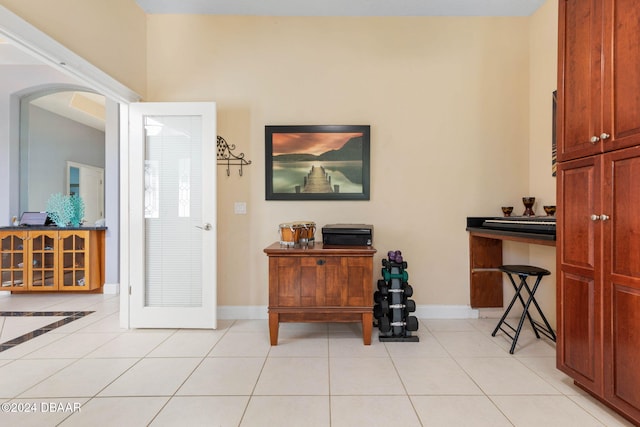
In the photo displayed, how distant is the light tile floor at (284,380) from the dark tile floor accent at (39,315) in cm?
10

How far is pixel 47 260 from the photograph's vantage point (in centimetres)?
398

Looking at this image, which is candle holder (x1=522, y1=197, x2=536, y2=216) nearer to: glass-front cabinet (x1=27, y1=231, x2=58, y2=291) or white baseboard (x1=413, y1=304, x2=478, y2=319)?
white baseboard (x1=413, y1=304, x2=478, y2=319)

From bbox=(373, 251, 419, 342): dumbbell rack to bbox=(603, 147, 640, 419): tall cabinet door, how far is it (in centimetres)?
122

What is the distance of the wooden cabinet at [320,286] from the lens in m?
2.38

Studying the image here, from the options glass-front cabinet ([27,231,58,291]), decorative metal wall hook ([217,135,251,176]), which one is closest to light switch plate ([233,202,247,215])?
decorative metal wall hook ([217,135,251,176])

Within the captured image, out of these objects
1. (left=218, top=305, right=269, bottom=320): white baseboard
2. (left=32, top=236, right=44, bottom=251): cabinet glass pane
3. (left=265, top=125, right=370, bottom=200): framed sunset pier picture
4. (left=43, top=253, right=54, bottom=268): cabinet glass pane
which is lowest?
(left=218, top=305, right=269, bottom=320): white baseboard

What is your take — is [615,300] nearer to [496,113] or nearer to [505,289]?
[505,289]

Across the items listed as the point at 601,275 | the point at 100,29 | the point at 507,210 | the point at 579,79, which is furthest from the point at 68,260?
the point at 579,79

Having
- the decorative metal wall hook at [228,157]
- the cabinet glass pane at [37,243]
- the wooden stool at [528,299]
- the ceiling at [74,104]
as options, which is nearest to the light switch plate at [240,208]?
the decorative metal wall hook at [228,157]

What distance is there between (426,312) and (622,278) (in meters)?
1.73

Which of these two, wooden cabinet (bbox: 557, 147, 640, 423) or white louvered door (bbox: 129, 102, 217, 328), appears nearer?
wooden cabinet (bbox: 557, 147, 640, 423)

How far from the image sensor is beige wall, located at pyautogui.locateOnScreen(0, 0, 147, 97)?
186cm

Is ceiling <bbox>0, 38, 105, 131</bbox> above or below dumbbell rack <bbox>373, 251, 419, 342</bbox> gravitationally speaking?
above

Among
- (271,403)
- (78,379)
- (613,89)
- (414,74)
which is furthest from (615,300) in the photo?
(78,379)
